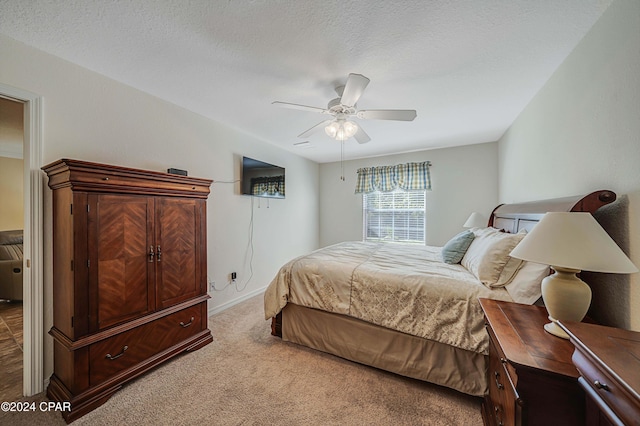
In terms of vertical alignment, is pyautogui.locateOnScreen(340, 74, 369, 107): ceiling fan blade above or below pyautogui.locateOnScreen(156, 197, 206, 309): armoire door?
above

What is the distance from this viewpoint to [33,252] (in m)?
1.63

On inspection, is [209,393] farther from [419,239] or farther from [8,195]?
[8,195]

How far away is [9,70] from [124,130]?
67cm

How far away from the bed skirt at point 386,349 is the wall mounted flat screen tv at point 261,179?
1822mm

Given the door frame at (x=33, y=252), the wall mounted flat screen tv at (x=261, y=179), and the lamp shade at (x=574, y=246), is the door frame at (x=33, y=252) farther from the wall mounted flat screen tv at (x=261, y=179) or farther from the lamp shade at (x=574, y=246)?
the lamp shade at (x=574, y=246)

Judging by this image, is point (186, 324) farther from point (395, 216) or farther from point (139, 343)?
point (395, 216)

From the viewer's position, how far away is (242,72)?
1.88 m

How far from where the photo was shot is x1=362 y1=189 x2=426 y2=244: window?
4.31 m

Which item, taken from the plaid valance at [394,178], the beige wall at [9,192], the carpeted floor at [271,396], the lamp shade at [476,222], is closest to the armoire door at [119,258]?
the carpeted floor at [271,396]

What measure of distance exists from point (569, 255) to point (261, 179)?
3.27 meters

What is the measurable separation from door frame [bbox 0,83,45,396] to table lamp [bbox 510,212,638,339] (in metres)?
3.01

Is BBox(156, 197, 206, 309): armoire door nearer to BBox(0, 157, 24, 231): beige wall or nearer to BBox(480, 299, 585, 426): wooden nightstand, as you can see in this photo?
BBox(480, 299, 585, 426): wooden nightstand

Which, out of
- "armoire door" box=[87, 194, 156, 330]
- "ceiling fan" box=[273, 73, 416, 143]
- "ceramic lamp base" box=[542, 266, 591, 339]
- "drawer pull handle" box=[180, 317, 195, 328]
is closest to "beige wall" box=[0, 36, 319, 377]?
"armoire door" box=[87, 194, 156, 330]

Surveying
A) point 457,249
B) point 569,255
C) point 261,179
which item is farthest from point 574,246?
point 261,179
